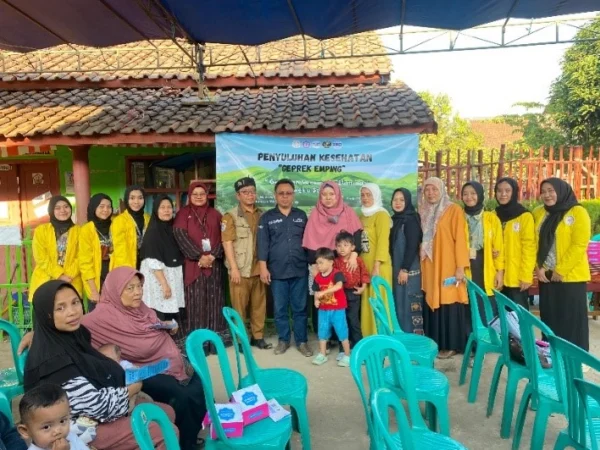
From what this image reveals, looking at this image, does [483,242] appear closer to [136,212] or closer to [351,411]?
[351,411]

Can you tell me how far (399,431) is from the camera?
203cm

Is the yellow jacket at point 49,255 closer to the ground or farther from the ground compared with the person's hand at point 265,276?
farther from the ground

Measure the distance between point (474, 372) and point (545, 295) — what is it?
1146 millimetres

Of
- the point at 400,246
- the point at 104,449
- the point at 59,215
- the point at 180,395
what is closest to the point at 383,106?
the point at 400,246

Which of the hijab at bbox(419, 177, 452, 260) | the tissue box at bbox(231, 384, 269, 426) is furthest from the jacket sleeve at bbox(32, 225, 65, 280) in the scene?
the hijab at bbox(419, 177, 452, 260)

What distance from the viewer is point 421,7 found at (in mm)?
4586

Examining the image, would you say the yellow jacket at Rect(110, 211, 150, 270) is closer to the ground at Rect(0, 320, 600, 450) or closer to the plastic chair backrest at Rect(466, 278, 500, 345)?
the ground at Rect(0, 320, 600, 450)

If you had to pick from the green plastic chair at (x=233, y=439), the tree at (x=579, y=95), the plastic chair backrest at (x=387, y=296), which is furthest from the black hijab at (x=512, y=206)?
the tree at (x=579, y=95)

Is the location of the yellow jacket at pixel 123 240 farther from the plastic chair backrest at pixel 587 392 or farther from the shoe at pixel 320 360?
the plastic chair backrest at pixel 587 392

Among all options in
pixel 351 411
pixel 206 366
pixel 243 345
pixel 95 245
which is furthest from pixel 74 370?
pixel 95 245

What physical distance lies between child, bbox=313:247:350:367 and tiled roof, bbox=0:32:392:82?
13.3 ft

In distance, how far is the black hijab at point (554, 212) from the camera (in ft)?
13.2

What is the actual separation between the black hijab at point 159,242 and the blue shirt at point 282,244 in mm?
858

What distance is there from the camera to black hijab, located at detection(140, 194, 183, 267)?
177 inches
